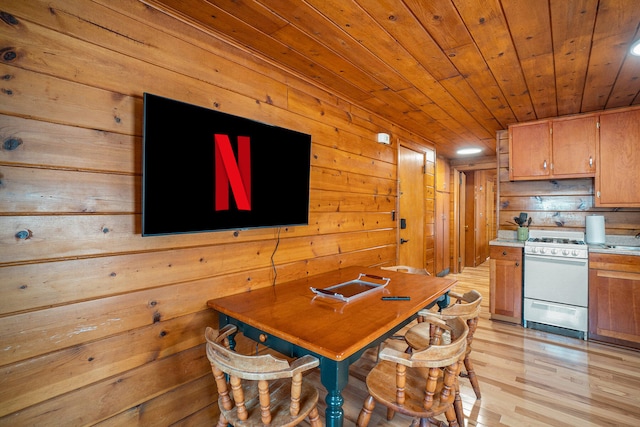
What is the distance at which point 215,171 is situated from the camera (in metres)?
1.66

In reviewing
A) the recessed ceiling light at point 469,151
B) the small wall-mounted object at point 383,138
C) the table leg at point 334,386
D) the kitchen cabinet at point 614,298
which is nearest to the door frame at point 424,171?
the small wall-mounted object at point 383,138

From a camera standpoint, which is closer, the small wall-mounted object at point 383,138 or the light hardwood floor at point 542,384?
the light hardwood floor at point 542,384

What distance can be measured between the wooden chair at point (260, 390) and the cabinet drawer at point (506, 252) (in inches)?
119

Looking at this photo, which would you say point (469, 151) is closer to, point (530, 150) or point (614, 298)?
point (530, 150)

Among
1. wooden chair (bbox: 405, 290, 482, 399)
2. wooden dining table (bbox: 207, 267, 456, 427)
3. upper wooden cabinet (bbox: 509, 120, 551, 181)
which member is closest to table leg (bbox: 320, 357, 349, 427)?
wooden dining table (bbox: 207, 267, 456, 427)

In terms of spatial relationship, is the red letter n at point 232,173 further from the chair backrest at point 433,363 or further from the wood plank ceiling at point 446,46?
the chair backrest at point 433,363

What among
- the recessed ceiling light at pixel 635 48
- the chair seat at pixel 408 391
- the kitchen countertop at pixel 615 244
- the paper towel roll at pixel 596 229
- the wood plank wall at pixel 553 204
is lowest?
the chair seat at pixel 408 391

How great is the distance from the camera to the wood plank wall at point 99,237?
1.18m

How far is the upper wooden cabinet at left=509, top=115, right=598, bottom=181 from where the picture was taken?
3260 millimetres

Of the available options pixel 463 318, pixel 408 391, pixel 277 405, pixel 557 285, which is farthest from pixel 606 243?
pixel 277 405

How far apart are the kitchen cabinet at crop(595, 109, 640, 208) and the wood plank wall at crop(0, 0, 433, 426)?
11.8ft

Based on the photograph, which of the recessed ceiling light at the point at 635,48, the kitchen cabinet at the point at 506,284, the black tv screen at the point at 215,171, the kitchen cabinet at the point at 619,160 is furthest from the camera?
the kitchen cabinet at the point at 506,284

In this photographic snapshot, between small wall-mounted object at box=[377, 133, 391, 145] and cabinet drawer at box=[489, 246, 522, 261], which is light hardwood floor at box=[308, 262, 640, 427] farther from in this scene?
small wall-mounted object at box=[377, 133, 391, 145]

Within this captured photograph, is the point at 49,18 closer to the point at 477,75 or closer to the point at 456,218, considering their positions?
the point at 477,75
